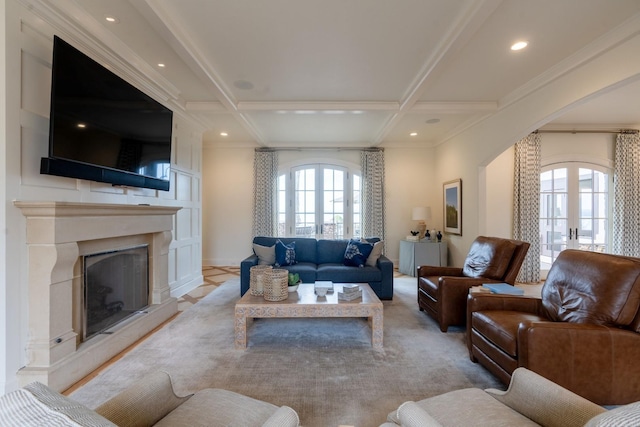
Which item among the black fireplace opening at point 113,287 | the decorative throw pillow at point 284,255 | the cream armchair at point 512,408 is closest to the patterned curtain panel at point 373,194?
the decorative throw pillow at point 284,255

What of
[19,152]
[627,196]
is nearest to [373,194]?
[627,196]

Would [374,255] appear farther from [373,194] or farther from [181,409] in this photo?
[181,409]

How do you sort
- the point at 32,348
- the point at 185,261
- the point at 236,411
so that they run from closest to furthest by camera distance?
the point at 236,411, the point at 32,348, the point at 185,261

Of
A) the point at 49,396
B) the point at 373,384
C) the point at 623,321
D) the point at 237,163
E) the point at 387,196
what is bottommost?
the point at 373,384

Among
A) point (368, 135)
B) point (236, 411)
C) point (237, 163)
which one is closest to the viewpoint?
point (236, 411)

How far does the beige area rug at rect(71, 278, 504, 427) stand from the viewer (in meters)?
1.93

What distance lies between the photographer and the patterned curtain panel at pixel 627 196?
4.82 m

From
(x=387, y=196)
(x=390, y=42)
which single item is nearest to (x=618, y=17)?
(x=390, y=42)

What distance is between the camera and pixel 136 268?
318 cm

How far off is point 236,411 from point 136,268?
2.62m

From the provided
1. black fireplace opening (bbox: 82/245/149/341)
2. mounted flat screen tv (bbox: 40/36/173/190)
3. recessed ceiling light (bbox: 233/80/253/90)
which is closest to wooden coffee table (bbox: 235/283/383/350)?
black fireplace opening (bbox: 82/245/149/341)

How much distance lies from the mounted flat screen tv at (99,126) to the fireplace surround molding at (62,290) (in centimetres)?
32

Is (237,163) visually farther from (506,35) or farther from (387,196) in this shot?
(506,35)

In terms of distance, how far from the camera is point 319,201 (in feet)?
21.2
